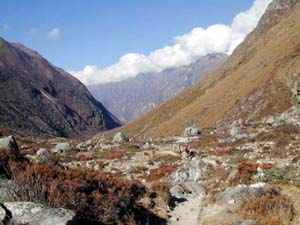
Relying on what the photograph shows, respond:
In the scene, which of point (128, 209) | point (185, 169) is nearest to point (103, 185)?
point (128, 209)

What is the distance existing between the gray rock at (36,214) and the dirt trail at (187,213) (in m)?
6.53

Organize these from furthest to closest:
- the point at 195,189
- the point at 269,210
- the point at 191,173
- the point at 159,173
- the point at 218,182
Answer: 1. the point at 159,173
2. the point at 191,173
3. the point at 218,182
4. the point at 195,189
5. the point at 269,210

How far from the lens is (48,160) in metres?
25.6

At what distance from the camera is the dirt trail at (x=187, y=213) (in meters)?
18.8

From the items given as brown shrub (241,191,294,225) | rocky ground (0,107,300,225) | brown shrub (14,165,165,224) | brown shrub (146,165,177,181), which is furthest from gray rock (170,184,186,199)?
brown shrub (241,191,294,225)

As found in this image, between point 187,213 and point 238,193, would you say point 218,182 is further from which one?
point 187,213

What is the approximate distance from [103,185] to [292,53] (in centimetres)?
8813

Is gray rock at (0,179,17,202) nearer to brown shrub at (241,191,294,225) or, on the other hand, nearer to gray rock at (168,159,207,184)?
brown shrub at (241,191,294,225)

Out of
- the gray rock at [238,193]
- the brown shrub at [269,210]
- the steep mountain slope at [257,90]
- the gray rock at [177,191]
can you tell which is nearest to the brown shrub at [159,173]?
the gray rock at [177,191]

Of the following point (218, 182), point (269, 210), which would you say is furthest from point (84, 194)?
point (218, 182)

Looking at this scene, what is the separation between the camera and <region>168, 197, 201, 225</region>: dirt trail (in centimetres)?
1875

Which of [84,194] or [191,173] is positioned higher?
[84,194]

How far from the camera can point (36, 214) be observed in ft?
43.7

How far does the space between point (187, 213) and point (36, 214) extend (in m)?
8.78
